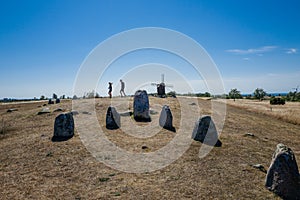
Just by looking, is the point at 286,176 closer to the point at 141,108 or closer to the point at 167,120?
the point at 167,120

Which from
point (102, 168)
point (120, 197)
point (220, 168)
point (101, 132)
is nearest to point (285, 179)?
point (220, 168)

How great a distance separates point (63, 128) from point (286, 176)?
1310 cm

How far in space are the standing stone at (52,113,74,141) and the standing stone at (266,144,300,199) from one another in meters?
12.3

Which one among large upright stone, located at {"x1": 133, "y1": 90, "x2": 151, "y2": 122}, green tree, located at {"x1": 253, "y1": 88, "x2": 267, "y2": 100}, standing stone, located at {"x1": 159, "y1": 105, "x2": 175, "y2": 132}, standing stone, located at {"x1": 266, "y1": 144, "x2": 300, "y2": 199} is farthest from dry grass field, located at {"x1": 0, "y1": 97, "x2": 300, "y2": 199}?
green tree, located at {"x1": 253, "y1": 88, "x2": 267, "y2": 100}

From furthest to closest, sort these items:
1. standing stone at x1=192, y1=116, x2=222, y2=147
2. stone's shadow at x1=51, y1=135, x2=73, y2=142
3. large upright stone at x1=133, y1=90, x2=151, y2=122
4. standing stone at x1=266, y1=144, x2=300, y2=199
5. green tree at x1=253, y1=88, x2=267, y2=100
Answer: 1. green tree at x1=253, y1=88, x2=267, y2=100
2. large upright stone at x1=133, y1=90, x2=151, y2=122
3. standing stone at x1=192, y1=116, x2=222, y2=147
4. stone's shadow at x1=51, y1=135, x2=73, y2=142
5. standing stone at x1=266, y1=144, x2=300, y2=199

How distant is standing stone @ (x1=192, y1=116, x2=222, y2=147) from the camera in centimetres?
1584

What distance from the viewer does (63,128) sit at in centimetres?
1617

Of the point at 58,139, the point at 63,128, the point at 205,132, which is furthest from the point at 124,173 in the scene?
the point at 205,132

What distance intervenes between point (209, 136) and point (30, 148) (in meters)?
11.1

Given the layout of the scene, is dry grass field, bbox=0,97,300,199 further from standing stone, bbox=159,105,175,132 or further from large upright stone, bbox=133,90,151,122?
large upright stone, bbox=133,90,151,122

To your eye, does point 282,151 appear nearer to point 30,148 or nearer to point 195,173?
point 195,173

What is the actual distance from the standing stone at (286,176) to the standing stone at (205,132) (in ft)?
20.5

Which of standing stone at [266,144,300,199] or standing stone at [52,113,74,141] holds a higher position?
standing stone at [52,113,74,141]

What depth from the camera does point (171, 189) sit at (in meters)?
9.41
